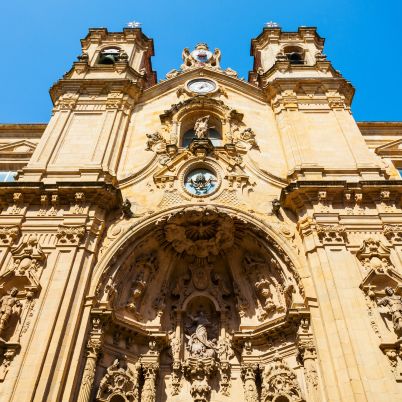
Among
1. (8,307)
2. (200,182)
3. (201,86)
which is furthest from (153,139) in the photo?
(8,307)

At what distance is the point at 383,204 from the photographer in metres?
13.2

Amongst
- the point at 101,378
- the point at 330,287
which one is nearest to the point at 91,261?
the point at 101,378

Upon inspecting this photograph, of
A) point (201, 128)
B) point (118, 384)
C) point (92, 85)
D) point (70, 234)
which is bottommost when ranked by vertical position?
point (118, 384)

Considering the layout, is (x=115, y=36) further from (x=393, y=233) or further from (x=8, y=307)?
(x=393, y=233)

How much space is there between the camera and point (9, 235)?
1230 centimetres

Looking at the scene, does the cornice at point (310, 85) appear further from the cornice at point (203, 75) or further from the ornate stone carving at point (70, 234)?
the ornate stone carving at point (70, 234)

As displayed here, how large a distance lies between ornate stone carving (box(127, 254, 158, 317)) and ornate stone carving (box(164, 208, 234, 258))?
2.85ft

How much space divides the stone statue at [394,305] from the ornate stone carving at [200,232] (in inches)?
186

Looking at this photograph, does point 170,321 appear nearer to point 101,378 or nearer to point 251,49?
point 101,378

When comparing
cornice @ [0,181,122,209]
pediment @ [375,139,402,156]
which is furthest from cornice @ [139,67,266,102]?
cornice @ [0,181,122,209]

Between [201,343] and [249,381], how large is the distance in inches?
67.4

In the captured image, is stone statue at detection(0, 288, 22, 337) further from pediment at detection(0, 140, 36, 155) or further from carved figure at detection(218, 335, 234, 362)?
pediment at detection(0, 140, 36, 155)

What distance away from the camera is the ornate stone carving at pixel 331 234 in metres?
12.1

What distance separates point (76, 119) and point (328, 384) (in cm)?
1291
